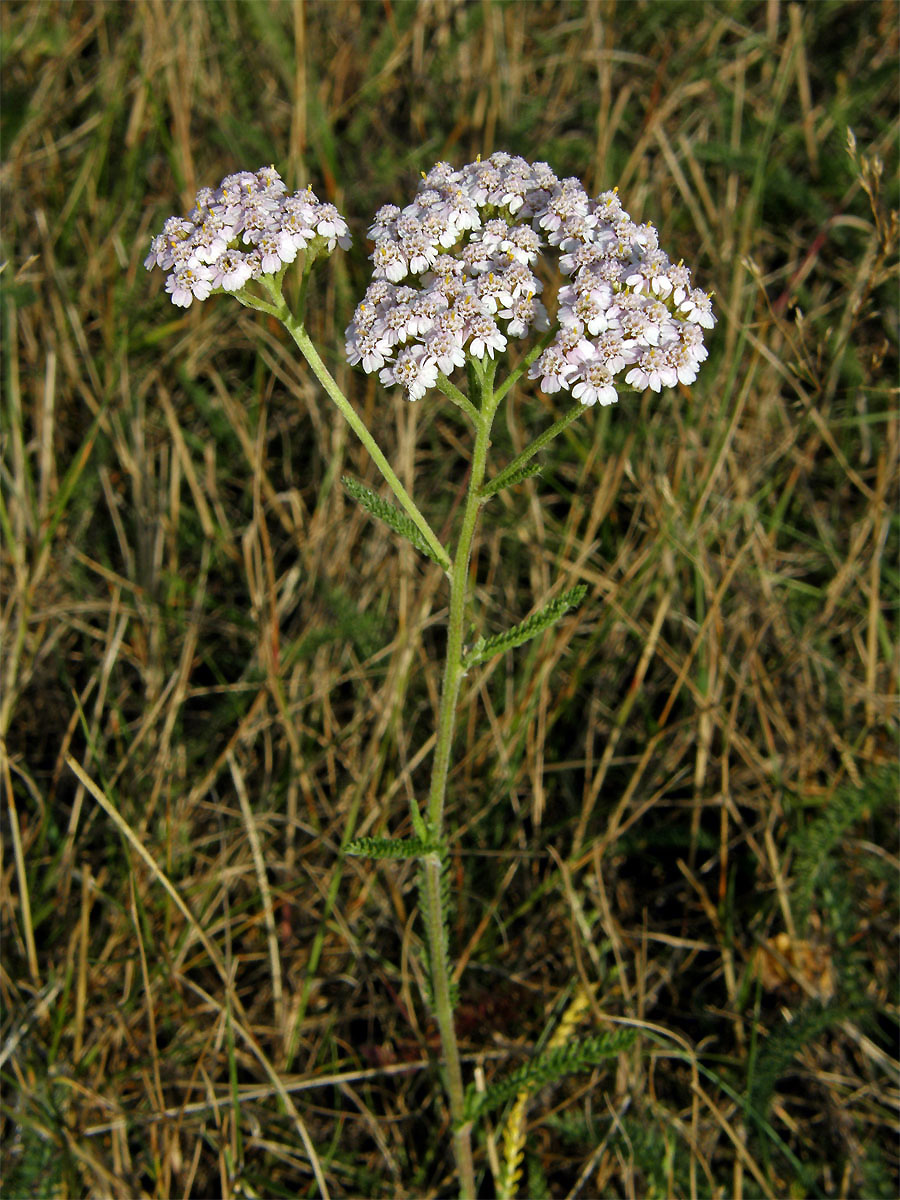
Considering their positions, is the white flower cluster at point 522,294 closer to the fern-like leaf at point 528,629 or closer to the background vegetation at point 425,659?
the fern-like leaf at point 528,629

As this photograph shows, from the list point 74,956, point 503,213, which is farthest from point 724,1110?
point 503,213

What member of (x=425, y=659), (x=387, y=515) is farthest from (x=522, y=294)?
(x=425, y=659)

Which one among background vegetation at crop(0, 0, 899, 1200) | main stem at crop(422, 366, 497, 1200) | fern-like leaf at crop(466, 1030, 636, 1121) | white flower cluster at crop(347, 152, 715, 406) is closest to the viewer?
white flower cluster at crop(347, 152, 715, 406)

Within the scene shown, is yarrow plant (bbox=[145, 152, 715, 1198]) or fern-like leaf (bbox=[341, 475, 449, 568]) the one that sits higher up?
yarrow plant (bbox=[145, 152, 715, 1198])

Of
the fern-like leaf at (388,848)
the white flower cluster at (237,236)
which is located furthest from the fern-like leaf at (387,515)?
the fern-like leaf at (388,848)

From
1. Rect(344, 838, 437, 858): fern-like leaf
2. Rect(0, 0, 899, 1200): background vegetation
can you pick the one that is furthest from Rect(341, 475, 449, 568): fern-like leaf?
Rect(0, 0, 899, 1200): background vegetation

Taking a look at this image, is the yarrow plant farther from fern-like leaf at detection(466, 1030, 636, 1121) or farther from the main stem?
fern-like leaf at detection(466, 1030, 636, 1121)
